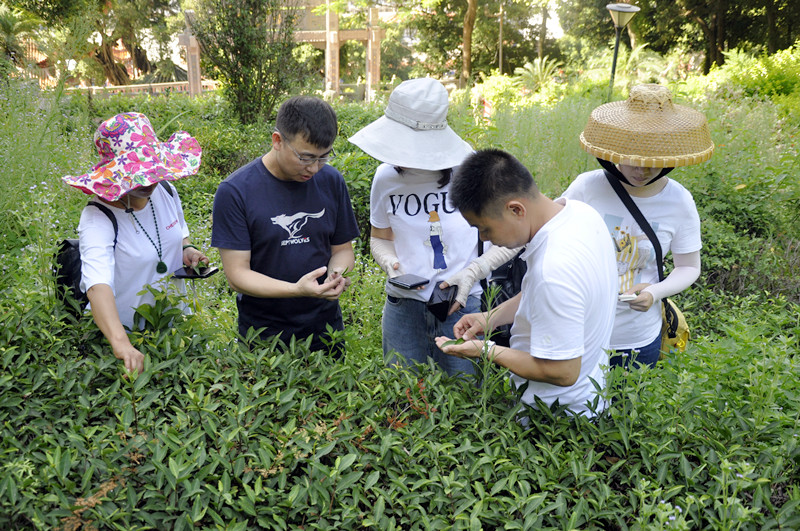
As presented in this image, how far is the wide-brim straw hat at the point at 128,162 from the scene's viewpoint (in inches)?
88.8

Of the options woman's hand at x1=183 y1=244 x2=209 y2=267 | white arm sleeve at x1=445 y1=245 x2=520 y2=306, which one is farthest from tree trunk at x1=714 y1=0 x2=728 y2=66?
woman's hand at x1=183 y1=244 x2=209 y2=267

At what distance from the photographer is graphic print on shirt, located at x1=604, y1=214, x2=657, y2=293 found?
8.55ft

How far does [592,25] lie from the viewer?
27.3 metres

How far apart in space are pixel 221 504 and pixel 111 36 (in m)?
32.2

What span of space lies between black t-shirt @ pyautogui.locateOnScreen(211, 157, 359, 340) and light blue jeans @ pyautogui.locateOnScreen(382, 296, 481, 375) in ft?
0.99

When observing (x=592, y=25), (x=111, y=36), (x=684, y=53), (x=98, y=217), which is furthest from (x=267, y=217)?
(x=111, y=36)

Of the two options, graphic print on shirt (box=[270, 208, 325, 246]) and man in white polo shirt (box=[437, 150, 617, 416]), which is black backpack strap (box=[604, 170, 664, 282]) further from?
graphic print on shirt (box=[270, 208, 325, 246])

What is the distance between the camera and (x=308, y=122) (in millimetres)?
2375

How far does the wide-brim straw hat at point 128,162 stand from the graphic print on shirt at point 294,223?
1.37 feet

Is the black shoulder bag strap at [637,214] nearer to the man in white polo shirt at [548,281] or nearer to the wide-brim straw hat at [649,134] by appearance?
the wide-brim straw hat at [649,134]

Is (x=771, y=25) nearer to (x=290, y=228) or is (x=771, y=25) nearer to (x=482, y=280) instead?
(x=482, y=280)

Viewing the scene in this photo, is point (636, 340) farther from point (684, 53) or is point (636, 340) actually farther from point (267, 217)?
point (684, 53)

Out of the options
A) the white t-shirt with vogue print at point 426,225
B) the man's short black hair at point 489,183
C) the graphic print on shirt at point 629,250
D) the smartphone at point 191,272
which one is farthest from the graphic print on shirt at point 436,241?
the smartphone at point 191,272

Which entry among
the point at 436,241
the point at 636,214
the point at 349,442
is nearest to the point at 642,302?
the point at 636,214
